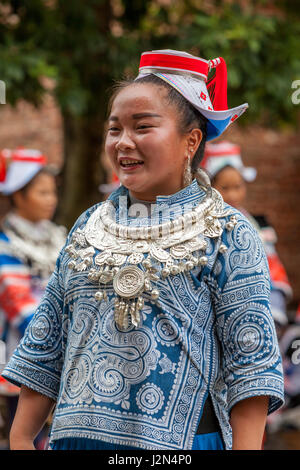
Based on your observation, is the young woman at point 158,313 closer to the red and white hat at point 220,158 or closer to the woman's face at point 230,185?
the woman's face at point 230,185

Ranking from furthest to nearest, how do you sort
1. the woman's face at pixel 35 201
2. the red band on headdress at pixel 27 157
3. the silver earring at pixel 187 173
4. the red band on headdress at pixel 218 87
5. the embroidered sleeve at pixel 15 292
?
1. the red band on headdress at pixel 27 157
2. the woman's face at pixel 35 201
3. the embroidered sleeve at pixel 15 292
4. the red band on headdress at pixel 218 87
5. the silver earring at pixel 187 173

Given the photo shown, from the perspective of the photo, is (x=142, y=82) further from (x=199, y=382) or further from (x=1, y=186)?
(x=1, y=186)

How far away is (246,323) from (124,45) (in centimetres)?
435

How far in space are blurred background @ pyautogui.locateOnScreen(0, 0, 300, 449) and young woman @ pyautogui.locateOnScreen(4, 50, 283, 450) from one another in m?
3.12

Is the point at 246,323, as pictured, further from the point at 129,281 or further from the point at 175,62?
the point at 175,62

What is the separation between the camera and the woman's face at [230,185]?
515 centimetres

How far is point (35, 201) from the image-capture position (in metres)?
5.29

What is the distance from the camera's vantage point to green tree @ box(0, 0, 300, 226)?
217 inches

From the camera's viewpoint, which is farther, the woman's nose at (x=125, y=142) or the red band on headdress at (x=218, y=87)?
the red band on headdress at (x=218, y=87)

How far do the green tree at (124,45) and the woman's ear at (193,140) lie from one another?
3270 millimetres

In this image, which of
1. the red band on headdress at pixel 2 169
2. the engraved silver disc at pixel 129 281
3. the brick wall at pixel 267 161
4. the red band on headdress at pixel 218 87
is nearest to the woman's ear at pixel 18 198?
the red band on headdress at pixel 2 169

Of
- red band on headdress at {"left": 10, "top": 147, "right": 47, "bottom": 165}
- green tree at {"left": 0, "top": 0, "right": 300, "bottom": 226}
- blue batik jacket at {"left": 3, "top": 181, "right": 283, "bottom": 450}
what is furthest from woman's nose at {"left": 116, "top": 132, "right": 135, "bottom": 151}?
red band on headdress at {"left": 10, "top": 147, "right": 47, "bottom": 165}

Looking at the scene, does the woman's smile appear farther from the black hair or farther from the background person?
the background person

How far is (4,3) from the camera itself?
Answer: 18.9 feet
